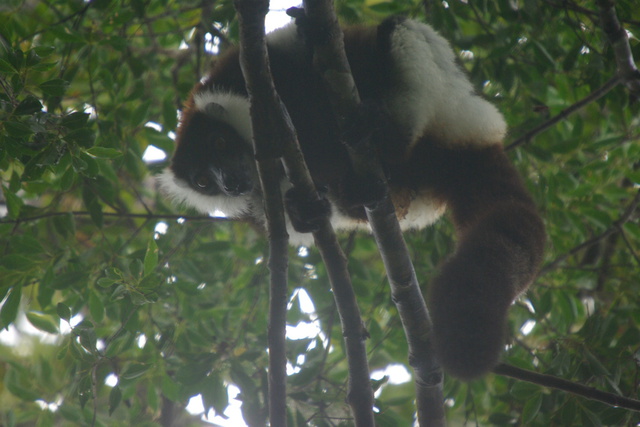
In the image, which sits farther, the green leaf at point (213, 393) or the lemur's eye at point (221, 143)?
the lemur's eye at point (221, 143)

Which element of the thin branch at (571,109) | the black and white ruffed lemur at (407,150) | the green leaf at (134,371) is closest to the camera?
the green leaf at (134,371)

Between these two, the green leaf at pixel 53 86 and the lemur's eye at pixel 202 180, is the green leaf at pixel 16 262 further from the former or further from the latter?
the lemur's eye at pixel 202 180

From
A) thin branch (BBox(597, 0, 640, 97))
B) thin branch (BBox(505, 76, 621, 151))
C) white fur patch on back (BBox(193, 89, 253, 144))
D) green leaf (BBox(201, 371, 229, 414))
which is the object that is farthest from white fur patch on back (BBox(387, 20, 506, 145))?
green leaf (BBox(201, 371, 229, 414))

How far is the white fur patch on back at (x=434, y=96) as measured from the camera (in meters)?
Answer: 3.81

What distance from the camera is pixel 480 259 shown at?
330cm

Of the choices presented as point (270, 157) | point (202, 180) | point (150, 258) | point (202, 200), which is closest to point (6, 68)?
point (150, 258)

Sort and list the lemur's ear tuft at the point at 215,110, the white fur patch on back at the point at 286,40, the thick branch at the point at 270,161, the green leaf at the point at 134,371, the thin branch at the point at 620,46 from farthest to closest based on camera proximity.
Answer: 1. the lemur's ear tuft at the point at 215,110
2. the white fur patch on back at the point at 286,40
3. the thin branch at the point at 620,46
4. the green leaf at the point at 134,371
5. the thick branch at the point at 270,161

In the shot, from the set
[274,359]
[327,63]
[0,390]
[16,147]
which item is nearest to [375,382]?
[274,359]

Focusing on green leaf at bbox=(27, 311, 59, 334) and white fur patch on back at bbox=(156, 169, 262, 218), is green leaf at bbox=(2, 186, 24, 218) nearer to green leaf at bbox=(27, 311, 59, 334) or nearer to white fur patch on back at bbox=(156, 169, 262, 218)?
green leaf at bbox=(27, 311, 59, 334)

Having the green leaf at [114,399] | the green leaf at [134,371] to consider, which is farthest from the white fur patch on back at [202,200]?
the green leaf at [114,399]

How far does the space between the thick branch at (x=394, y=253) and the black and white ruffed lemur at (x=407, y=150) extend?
4.4 inches

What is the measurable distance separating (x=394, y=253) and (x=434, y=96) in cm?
120

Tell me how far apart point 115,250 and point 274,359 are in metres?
1.62

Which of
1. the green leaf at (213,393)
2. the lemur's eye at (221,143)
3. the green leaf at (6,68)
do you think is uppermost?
the green leaf at (6,68)
